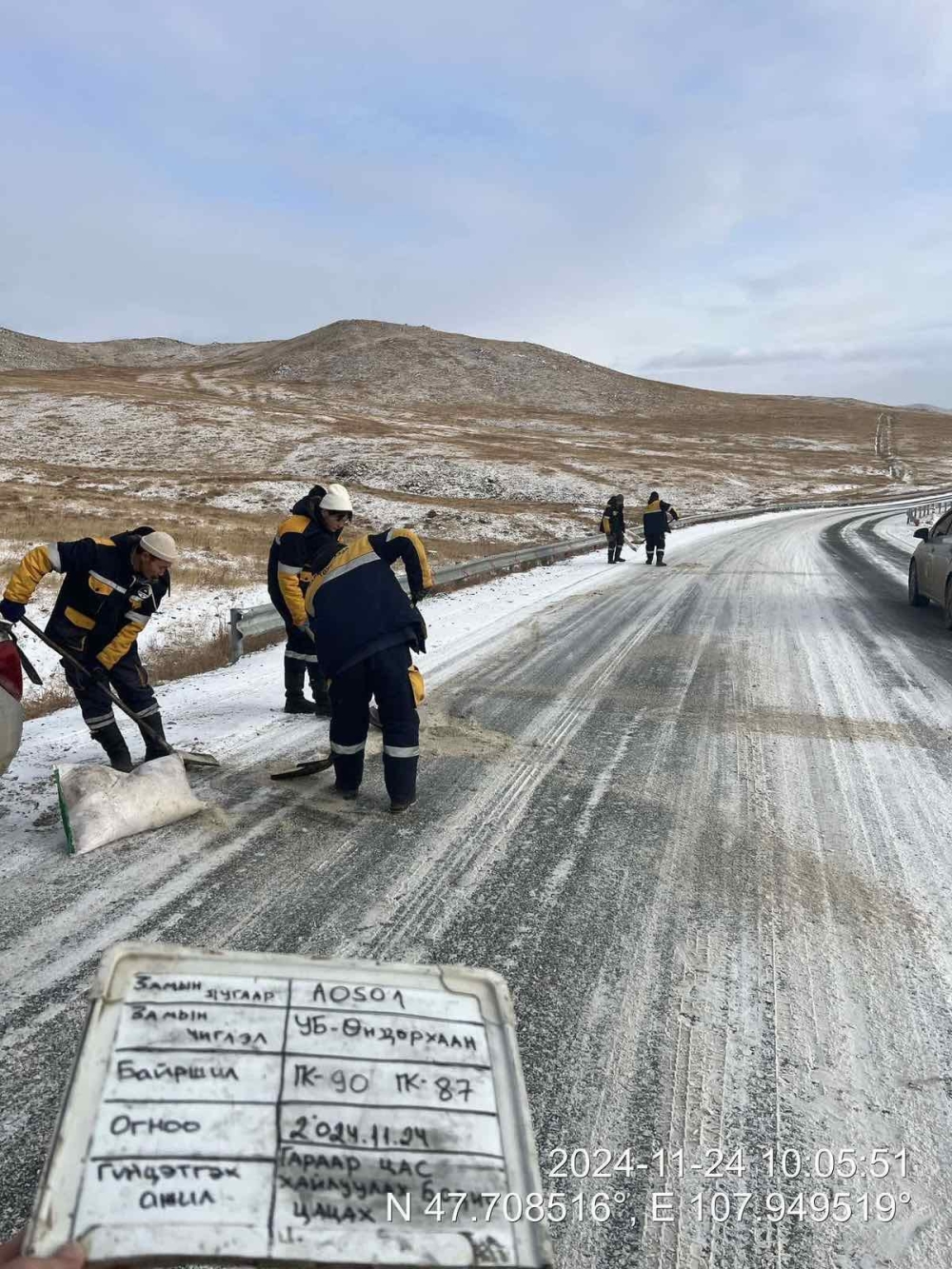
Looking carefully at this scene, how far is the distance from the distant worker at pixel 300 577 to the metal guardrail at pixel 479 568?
1.97 m

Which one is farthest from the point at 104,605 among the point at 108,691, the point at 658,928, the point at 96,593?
the point at 658,928

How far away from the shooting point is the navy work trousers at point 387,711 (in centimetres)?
470

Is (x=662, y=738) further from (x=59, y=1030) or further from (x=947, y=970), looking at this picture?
(x=59, y=1030)

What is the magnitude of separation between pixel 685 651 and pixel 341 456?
3820 cm

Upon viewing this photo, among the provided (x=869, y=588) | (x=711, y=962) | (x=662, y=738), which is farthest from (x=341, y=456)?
(x=711, y=962)

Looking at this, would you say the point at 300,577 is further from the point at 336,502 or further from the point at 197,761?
the point at 197,761

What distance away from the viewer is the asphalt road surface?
225cm

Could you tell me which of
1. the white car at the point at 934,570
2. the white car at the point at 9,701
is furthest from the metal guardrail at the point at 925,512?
the white car at the point at 9,701

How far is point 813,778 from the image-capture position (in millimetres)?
5184

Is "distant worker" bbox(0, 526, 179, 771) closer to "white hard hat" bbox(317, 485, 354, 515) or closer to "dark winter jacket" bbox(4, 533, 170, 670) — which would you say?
"dark winter jacket" bbox(4, 533, 170, 670)

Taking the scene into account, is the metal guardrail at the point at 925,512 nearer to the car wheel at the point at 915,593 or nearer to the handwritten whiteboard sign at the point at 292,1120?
the car wheel at the point at 915,593

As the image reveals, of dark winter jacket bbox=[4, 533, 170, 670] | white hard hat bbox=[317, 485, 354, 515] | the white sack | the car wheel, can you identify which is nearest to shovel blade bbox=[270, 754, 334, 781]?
the white sack

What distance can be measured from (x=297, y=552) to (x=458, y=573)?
25.0ft

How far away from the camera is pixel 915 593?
1185 cm
